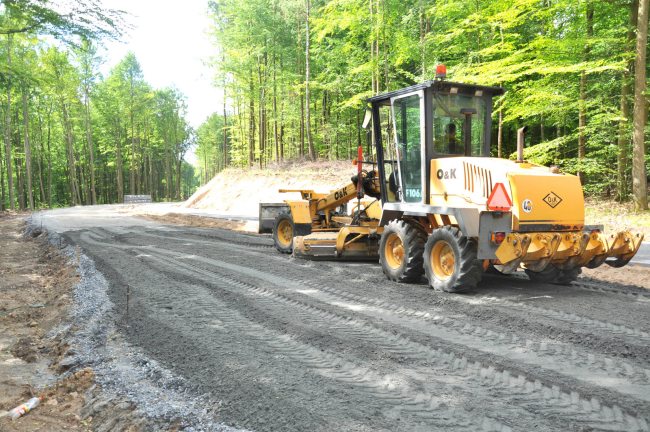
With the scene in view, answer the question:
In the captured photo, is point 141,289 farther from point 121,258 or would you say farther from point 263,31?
point 263,31

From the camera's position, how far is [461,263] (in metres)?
5.96

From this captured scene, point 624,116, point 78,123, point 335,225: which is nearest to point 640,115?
point 624,116

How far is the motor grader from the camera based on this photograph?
5.80 metres

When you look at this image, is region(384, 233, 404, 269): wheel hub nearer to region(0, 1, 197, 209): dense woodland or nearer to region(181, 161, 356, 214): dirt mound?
region(181, 161, 356, 214): dirt mound

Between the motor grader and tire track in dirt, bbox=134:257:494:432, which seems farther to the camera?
the motor grader

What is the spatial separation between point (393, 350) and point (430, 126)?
12.3 ft

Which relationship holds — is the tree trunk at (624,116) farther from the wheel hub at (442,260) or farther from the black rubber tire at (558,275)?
the wheel hub at (442,260)

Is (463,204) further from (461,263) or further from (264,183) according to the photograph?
(264,183)

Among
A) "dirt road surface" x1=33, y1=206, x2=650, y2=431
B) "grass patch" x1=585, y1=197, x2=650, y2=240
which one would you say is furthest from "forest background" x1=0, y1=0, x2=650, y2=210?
"dirt road surface" x1=33, y1=206, x2=650, y2=431

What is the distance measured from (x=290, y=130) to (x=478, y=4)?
20344mm

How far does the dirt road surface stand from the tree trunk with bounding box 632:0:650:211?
8.16m

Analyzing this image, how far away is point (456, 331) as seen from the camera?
Answer: 15.3 ft

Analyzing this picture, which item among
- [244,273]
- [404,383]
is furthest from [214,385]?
[244,273]

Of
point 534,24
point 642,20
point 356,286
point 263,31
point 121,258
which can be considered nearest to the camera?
point 356,286
